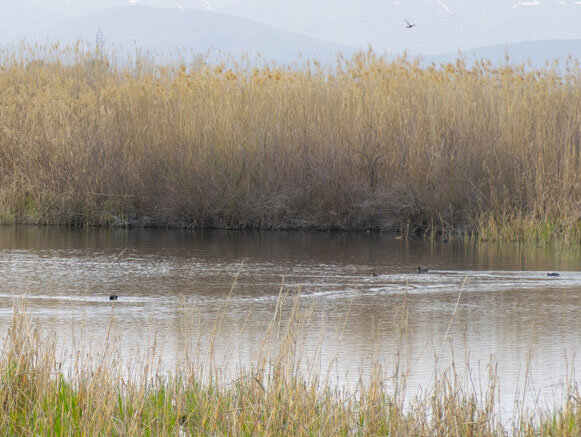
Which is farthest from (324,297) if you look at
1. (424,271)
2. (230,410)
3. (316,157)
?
(316,157)

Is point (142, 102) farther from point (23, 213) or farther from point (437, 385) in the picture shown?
point (437, 385)

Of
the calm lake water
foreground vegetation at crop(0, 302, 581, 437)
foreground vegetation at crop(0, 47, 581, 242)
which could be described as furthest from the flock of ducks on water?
foreground vegetation at crop(0, 302, 581, 437)

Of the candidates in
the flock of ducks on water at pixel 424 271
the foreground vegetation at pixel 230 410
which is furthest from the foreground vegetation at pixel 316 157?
the foreground vegetation at pixel 230 410

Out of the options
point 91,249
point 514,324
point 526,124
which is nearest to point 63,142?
point 91,249

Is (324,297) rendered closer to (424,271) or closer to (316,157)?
(424,271)

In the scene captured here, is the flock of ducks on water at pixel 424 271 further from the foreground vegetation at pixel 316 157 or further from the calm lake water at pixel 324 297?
the foreground vegetation at pixel 316 157

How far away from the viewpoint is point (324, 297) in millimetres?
9000

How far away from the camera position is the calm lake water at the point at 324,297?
21.1 ft

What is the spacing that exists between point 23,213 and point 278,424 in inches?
471

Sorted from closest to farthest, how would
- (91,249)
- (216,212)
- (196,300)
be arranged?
(196,300) < (91,249) < (216,212)

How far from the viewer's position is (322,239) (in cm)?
1383

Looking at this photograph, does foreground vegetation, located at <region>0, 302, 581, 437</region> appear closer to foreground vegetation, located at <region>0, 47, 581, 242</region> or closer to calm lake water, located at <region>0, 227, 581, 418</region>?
calm lake water, located at <region>0, 227, 581, 418</region>

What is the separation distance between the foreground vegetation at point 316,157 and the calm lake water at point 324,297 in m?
0.68

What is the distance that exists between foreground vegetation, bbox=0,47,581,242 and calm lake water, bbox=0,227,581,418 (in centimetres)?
68
